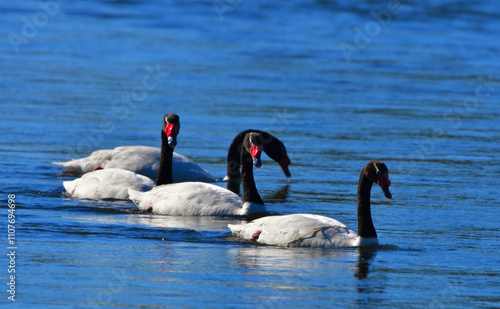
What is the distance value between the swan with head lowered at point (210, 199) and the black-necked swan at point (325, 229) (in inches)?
63.2

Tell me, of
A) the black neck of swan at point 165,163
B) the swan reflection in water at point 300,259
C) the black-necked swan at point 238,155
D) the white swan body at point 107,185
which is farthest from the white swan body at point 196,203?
the black-necked swan at point 238,155

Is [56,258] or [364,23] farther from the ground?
[364,23]

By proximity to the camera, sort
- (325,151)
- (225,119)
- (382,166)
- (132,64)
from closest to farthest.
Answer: (382,166)
(325,151)
(225,119)
(132,64)

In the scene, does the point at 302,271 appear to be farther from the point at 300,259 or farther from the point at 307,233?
the point at 307,233

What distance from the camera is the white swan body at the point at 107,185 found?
13.4 metres

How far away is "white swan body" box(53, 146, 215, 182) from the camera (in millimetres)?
14852

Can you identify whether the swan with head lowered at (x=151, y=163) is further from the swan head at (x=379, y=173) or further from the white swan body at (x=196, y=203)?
the swan head at (x=379, y=173)

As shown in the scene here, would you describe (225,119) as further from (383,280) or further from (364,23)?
(364,23)

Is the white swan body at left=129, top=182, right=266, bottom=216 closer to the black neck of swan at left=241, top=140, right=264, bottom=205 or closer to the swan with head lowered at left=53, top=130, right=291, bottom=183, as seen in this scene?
the black neck of swan at left=241, top=140, right=264, bottom=205

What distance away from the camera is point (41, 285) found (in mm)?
8477

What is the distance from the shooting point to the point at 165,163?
13562 mm

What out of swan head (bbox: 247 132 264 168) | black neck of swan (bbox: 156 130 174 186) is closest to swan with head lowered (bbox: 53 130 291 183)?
black neck of swan (bbox: 156 130 174 186)

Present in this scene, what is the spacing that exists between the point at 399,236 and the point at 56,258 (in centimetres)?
389

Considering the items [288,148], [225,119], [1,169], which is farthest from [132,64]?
[1,169]
